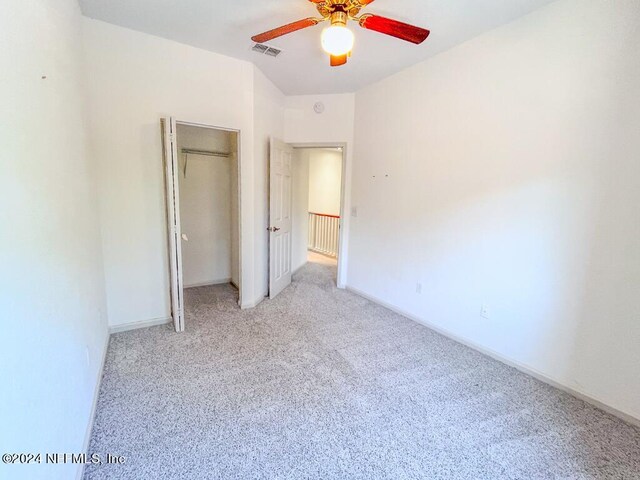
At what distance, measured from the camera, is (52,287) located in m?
1.41

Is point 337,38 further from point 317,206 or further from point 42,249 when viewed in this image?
point 317,206

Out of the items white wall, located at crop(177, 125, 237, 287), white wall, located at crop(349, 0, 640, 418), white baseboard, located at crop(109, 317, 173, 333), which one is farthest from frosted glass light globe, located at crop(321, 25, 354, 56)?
white baseboard, located at crop(109, 317, 173, 333)

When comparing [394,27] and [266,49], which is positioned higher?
[266,49]

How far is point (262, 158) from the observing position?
3.85 meters

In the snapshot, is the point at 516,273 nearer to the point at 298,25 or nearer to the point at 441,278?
the point at 441,278

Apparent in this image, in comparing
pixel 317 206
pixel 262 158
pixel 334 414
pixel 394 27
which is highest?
pixel 394 27

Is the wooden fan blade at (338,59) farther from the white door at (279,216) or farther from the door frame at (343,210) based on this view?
the door frame at (343,210)

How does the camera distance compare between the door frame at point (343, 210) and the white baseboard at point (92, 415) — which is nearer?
the white baseboard at point (92, 415)

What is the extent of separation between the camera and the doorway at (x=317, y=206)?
214 inches

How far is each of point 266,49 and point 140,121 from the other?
55.4 inches

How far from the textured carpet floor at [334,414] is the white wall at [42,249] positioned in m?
0.43

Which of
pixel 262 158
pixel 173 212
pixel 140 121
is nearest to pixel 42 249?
pixel 173 212

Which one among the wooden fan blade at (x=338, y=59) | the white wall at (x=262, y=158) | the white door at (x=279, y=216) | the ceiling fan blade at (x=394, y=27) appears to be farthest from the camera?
the white door at (x=279, y=216)

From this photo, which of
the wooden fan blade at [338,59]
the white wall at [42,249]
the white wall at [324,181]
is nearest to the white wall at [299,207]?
the white wall at [324,181]
